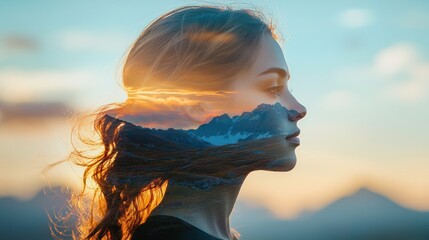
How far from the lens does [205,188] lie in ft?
9.49

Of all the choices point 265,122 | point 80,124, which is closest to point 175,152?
point 265,122

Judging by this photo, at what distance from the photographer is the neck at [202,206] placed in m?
2.86

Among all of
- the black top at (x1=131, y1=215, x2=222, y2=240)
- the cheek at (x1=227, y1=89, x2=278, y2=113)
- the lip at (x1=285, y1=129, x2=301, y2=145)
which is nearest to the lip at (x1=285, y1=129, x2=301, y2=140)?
the lip at (x1=285, y1=129, x2=301, y2=145)

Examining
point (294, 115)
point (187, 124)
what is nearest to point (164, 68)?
point (187, 124)

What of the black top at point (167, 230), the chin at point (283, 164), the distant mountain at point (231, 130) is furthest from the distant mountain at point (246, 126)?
the black top at point (167, 230)

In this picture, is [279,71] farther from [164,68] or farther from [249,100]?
[164,68]

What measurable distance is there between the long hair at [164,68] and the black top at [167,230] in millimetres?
145

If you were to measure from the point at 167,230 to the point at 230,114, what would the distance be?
18.7 inches

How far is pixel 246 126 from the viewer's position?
287 centimetres

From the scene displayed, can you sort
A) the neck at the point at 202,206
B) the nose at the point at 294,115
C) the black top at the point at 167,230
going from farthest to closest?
the nose at the point at 294,115
the neck at the point at 202,206
the black top at the point at 167,230

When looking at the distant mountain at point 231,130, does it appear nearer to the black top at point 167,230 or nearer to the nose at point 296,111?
the nose at point 296,111

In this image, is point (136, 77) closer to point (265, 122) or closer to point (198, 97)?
point (198, 97)

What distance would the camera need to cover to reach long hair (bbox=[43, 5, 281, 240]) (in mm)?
2910

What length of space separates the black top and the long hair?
15 cm
